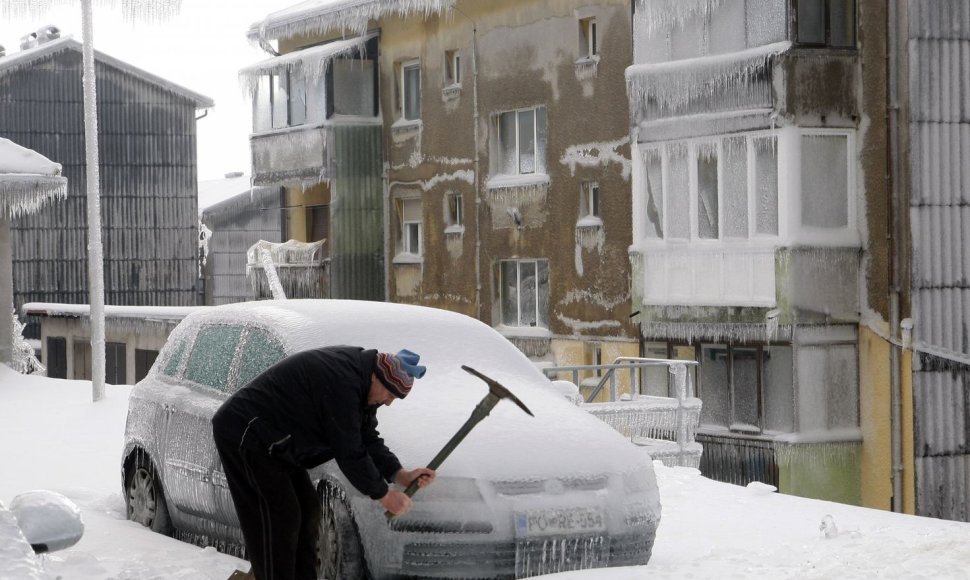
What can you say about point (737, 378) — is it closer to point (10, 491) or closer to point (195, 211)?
point (10, 491)

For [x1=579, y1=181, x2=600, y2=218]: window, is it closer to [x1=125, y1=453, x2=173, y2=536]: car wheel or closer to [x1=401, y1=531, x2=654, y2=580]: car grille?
[x1=125, y1=453, x2=173, y2=536]: car wheel

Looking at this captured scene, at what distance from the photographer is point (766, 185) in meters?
23.1

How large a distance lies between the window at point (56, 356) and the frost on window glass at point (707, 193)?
21.8m

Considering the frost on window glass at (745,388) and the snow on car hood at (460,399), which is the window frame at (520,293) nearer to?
the frost on window glass at (745,388)

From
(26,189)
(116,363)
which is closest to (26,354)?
(116,363)

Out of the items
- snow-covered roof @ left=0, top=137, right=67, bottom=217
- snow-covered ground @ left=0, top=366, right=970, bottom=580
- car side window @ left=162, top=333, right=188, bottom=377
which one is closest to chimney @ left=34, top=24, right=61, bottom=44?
snow-covered roof @ left=0, top=137, right=67, bottom=217

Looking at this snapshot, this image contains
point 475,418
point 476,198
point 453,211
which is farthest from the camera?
point 453,211

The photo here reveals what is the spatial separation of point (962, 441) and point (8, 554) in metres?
20.3

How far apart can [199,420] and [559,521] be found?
2.48 m

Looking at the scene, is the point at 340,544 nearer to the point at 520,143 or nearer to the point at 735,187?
the point at 735,187

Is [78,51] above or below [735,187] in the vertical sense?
above

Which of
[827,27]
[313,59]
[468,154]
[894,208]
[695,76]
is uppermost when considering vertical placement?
[313,59]

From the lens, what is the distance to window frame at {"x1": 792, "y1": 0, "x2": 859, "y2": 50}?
2283 centimetres

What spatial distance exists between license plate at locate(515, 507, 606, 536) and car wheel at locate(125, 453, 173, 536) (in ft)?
9.63
